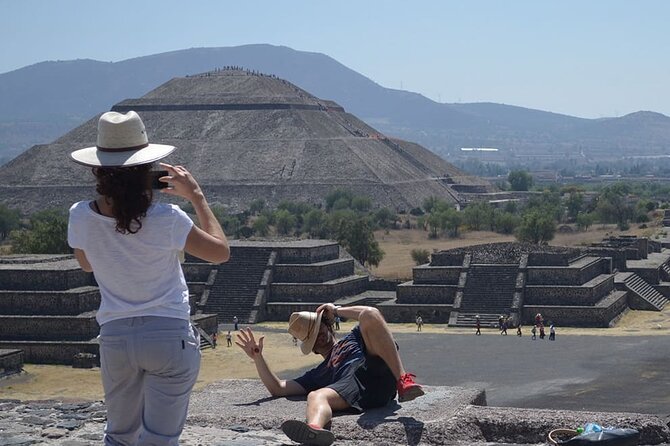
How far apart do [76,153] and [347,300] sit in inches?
1650

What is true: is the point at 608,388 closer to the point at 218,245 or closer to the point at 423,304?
the point at 423,304

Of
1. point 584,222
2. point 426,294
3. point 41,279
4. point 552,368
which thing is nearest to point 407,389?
point 552,368

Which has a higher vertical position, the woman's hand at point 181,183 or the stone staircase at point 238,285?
the woman's hand at point 181,183

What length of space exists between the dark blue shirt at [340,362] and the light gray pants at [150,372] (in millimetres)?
3028

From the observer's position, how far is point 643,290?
51.5 m

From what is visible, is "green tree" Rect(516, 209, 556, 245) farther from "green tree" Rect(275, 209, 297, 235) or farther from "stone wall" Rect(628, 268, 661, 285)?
"green tree" Rect(275, 209, 297, 235)

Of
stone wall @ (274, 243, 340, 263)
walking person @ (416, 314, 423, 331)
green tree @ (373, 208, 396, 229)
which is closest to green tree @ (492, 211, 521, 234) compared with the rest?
green tree @ (373, 208, 396, 229)

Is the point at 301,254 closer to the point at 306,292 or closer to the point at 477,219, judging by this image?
the point at 306,292

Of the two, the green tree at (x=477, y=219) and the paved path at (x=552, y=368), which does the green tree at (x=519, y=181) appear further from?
the paved path at (x=552, y=368)

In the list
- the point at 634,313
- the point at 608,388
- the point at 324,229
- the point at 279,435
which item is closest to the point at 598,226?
the point at 324,229

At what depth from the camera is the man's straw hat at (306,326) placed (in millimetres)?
→ 9805

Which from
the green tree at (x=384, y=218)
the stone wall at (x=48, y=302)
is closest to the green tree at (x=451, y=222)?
the green tree at (x=384, y=218)

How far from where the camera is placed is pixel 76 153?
6.69 meters

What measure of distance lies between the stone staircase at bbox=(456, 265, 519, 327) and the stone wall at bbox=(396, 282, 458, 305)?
69cm
